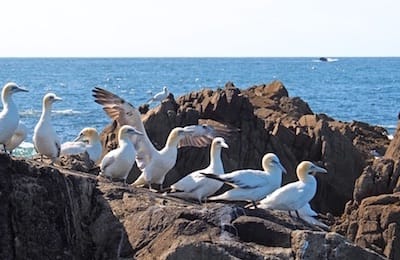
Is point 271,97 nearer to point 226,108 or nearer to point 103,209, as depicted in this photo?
point 226,108

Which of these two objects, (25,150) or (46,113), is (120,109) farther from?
(25,150)

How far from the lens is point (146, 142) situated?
48.5ft

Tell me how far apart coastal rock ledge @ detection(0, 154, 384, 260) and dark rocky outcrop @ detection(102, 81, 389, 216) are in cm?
974

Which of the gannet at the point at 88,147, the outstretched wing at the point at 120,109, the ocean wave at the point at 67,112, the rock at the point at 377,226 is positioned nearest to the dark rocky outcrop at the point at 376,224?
the rock at the point at 377,226

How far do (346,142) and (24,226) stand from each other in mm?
15492

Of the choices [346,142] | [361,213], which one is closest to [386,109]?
[346,142]

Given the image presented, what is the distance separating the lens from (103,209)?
9.58 meters

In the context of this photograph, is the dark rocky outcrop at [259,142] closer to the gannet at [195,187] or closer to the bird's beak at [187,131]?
the bird's beak at [187,131]

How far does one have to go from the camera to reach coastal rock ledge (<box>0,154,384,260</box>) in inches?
341

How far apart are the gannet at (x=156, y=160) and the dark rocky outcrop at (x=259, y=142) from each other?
4.37 metres

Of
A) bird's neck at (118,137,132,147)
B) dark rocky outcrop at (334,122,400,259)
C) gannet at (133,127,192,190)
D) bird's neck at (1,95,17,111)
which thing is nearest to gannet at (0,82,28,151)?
bird's neck at (1,95,17,111)

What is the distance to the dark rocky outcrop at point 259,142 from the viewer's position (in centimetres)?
2084

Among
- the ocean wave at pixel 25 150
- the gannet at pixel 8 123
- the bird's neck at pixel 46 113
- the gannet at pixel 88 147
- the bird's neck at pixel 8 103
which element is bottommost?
the ocean wave at pixel 25 150

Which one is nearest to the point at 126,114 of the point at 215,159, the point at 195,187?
the point at 215,159
